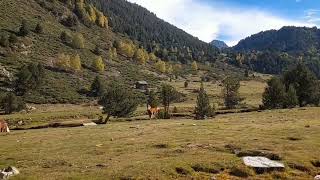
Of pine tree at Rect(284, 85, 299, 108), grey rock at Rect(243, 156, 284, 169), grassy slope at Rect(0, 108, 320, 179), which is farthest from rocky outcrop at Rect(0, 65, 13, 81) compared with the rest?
grey rock at Rect(243, 156, 284, 169)

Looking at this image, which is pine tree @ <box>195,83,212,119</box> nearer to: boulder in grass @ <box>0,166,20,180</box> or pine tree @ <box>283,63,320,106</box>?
pine tree @ <box>283,63,320,106</box>

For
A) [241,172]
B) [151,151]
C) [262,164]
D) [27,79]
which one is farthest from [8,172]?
[27,79]

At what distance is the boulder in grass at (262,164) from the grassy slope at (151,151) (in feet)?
2.39

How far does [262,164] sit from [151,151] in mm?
10344

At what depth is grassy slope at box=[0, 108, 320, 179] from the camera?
36250 mm

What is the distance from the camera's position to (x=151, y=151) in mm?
44094

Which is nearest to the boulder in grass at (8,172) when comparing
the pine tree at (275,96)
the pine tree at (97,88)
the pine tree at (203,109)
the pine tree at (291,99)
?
the pine tree at (203,109)

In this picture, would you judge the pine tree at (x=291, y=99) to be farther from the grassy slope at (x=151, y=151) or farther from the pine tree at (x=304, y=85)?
the grassy slope at (x=151, y=151)

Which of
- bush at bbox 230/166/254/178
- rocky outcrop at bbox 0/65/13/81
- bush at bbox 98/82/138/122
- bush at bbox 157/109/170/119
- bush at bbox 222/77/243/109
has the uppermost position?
rocky outcrop at bbox 0/65/13/81

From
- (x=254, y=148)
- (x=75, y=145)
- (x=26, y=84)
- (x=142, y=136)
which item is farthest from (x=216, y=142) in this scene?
(x=26, y=84)

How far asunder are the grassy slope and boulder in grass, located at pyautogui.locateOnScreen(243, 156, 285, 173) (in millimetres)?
729

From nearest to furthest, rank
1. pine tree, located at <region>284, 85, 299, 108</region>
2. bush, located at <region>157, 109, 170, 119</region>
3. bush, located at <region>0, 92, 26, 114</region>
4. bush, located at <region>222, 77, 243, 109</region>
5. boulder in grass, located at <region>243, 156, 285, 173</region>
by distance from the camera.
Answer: boulder in grass, located at <region>243, 156, 285, 173</region>, bush, located at <region>157, 109, 170, 119</region>, pine tree, located at <region>284, 85, 299, 108</region>, bush, located at <region>0, 92, 26, 114</region>, bush, located at <region>222, 77, 243, 109</region>

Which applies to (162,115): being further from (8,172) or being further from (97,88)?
(8,172)

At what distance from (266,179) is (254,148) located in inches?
317
